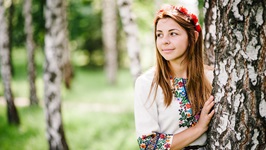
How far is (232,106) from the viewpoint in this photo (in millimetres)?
2219

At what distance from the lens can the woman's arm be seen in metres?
2.44

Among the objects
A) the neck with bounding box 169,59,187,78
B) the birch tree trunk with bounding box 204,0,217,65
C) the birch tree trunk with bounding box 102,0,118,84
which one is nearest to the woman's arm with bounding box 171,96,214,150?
the neck with bounding box 169,59,187,78

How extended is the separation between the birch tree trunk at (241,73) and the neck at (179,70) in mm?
460

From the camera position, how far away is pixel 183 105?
8.63 feet

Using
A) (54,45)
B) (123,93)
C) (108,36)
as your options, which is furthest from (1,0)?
(108,36)

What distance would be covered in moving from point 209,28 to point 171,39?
1065 mm

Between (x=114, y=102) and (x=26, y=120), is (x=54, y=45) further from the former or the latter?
(x=114, y=102)

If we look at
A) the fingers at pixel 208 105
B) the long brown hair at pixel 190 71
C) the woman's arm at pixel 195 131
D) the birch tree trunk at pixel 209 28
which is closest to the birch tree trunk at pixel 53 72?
the birch tree trunk at pixel 209 28

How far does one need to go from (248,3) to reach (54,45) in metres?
4.48

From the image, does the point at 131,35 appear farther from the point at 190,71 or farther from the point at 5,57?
the point at 5,57

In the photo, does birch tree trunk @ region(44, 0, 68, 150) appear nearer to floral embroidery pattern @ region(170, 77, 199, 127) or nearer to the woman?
the woman

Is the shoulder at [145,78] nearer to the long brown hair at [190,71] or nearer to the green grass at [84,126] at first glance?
the long brown hair at [190,71]

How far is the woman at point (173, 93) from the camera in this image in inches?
101

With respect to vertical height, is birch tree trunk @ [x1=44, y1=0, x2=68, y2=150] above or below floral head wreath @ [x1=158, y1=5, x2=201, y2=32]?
below
